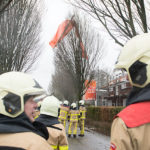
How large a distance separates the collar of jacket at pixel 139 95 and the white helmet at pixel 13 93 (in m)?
0.80

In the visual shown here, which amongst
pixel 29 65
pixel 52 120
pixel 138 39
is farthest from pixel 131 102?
pixel 29 65

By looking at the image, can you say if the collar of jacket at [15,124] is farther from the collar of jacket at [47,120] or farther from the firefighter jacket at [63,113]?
the firefighter jacket at [63,113]

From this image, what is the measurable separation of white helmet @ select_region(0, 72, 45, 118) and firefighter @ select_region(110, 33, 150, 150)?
0.74 meters

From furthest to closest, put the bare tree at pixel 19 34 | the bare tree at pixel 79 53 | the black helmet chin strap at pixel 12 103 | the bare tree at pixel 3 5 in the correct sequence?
the bare tree at pixel 79 53 < the bare tree at pixel 19 34 < the bare tree at pixel 3 5 < the black helmet chin strap at pixel 12 103

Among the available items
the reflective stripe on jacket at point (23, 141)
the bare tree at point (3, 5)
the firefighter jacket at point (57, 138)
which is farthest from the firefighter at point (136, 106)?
the bare tree at point (3, 5)

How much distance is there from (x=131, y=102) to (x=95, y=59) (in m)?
16.5

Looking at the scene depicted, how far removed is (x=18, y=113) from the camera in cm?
149

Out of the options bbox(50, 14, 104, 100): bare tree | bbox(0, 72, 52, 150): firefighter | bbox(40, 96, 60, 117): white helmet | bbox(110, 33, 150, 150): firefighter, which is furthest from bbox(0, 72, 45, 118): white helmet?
bbox(50, 14, 104, 100): bare tree

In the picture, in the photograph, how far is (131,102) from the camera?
1.43 m

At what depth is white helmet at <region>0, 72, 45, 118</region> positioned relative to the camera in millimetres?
1492

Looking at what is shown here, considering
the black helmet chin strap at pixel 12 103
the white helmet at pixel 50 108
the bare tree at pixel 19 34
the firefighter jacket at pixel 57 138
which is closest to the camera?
the black helmet chin strap at pixel 12 103

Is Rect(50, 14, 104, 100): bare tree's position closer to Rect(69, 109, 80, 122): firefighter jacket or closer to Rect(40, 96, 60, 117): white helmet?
Rect(69, 109, 80, 122): firefighter jacket

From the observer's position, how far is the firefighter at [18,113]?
1.36 metres

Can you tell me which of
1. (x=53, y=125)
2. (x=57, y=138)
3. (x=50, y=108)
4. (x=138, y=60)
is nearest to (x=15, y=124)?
(x=138, y=60)
